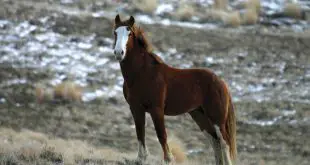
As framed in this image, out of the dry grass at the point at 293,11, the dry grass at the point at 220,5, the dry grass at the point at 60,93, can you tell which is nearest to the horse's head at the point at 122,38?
the dry grass at the point at 60,93

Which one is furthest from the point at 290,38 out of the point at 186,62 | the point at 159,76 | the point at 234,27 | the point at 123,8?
the point at 159,76

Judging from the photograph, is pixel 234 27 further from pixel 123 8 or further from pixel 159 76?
pixel 159 76

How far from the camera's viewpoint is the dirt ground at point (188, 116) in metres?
12.8

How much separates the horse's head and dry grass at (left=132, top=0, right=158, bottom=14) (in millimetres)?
13747

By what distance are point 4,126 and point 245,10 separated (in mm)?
11261

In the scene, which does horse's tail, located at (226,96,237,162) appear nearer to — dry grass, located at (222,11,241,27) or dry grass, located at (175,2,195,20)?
dry grass, located at (222,11,241,27)

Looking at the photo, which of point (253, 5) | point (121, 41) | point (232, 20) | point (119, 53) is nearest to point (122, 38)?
point (121, 41)

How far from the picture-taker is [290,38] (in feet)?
62.7

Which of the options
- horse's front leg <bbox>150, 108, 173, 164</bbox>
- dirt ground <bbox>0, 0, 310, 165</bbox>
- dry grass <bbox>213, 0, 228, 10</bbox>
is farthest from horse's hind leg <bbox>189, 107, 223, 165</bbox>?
dry grass <bbox>213, 0, 228, 10</bbox>

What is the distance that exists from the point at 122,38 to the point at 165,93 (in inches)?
33.8

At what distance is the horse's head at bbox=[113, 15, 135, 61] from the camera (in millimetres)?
6691

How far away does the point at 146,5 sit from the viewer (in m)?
21.0

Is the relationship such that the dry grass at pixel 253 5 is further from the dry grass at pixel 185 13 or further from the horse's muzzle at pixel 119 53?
the horse's muzzle at pixel 119 53

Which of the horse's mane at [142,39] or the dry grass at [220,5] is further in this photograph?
the dry grass at [220,5]
